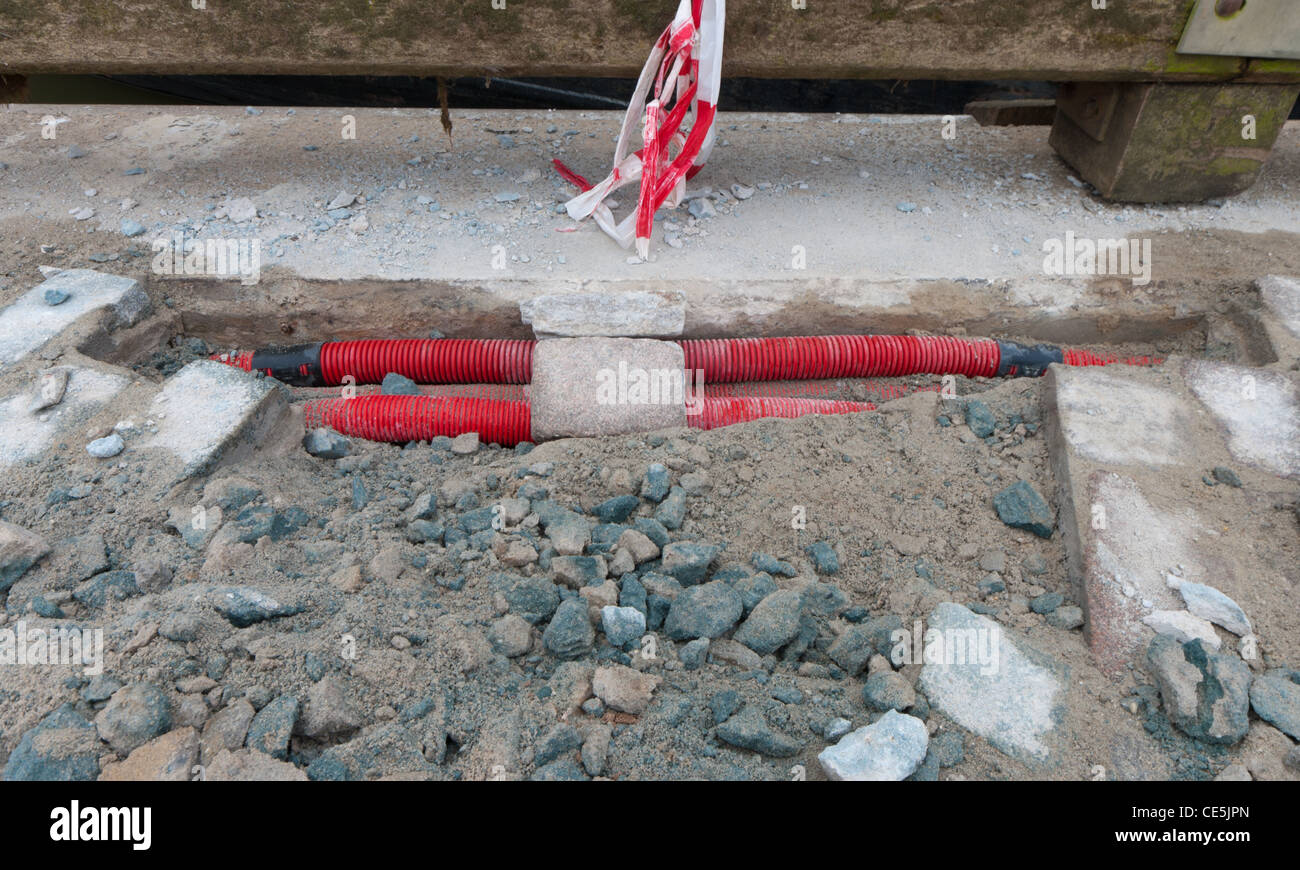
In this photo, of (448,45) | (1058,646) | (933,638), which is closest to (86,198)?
(448,45)

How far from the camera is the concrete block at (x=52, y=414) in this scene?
2.65 metres

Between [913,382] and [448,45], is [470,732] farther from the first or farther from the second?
[448,45]

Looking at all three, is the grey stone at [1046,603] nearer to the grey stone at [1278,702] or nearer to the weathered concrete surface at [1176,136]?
the grey stone at [1278,702]

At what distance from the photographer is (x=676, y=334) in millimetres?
3609

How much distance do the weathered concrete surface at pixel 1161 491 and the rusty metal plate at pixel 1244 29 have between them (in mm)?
1599

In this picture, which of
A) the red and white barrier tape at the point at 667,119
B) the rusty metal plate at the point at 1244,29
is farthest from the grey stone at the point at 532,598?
the rusty metal plate at the point at 1244,29

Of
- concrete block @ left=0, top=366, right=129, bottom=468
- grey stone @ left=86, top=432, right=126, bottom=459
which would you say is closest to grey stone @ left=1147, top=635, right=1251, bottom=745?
grey stone @ left=86, top=432, right=126, bottom=459

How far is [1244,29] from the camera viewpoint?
11.8ft

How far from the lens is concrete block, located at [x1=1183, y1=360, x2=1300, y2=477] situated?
8.90ft

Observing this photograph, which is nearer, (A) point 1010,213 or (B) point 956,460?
(B) point 956,460

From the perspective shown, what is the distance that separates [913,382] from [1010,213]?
1150 millimetres

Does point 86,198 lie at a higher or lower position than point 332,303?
higher

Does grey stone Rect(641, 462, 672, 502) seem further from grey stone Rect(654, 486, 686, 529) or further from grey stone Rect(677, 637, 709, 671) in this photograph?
grey stone Rect(677, 637, 709, 671)

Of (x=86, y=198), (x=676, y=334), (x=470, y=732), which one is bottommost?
(x=470, y=732)
